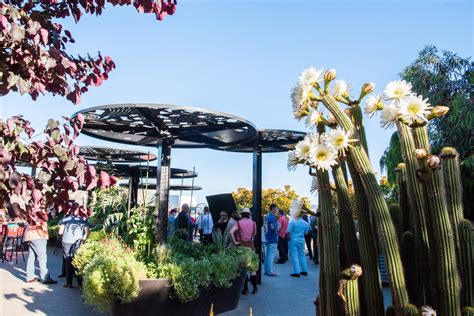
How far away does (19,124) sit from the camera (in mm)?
2021

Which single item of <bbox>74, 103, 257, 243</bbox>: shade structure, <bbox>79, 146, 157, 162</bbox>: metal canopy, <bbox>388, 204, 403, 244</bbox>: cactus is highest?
<bbox>79, 146, 157, 162</bbox>: metal canopy

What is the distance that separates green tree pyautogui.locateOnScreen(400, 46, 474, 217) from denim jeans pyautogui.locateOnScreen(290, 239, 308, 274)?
417 cm

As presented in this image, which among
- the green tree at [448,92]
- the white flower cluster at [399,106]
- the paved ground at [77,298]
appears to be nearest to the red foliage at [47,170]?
the white flower cluster at [399,106]

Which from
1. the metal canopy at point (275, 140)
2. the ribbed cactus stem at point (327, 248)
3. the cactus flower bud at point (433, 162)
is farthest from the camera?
the metal canopy at point (275, 140)

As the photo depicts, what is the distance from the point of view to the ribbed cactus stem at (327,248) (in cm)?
189

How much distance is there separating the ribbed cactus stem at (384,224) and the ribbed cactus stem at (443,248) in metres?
0.15

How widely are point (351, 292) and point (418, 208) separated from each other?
20.2 inches

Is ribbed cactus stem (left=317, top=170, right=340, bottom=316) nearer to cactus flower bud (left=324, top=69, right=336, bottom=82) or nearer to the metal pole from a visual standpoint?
cactus flower bud (left=324, top=69, right=336, bottom=82)

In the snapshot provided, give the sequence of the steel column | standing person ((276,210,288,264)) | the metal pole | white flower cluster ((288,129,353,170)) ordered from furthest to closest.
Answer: standing person ((276,210,288,264))
the metal pole
the steel column
white flower cluster ((288,129,353,170))

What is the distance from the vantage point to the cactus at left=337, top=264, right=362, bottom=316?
1756mm

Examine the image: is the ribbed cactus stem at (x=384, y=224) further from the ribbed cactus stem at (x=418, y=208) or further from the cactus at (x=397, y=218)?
the cactus at (x=397, y=218)

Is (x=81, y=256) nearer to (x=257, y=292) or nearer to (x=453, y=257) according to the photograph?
(x=257, y=292)

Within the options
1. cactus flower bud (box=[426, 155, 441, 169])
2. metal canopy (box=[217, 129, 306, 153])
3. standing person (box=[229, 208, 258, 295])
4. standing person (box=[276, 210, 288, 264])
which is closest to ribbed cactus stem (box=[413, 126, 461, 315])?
cactus flower bud (box=[426, 155, 441, 169])

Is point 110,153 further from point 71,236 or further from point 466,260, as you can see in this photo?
point 466,260
